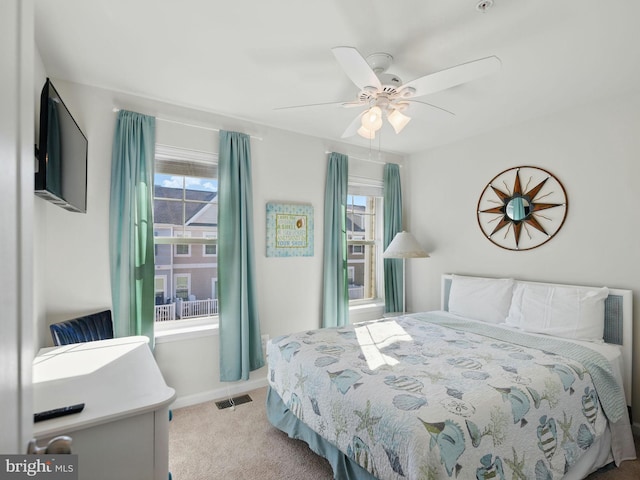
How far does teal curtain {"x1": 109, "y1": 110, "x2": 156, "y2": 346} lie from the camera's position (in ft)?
8.80

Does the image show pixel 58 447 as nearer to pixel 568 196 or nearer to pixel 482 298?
pixel 482 298

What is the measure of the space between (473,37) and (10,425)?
2476 mm

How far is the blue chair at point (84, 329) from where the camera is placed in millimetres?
2174

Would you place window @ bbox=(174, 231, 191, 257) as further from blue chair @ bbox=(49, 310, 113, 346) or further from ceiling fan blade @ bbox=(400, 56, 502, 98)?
ceiling fan blade @ bbox=(400, 56, 502, 98)

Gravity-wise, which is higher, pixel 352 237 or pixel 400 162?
pixel 400 162

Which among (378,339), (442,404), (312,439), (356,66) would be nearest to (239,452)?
(312,439)

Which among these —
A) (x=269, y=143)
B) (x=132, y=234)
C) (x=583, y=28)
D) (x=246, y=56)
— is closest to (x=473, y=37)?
(x=583, y=28)

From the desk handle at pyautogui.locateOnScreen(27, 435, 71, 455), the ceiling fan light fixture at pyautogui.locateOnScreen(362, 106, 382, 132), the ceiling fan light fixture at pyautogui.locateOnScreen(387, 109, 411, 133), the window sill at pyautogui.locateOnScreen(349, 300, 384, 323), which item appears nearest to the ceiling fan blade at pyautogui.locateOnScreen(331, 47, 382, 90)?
the ceiling fan light fixture at pyautogui.locateOnScreen(362, 106, 382, 132)

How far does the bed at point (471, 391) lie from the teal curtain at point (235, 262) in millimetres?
631

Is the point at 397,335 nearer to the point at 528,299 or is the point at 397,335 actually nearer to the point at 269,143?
the point at 528,299

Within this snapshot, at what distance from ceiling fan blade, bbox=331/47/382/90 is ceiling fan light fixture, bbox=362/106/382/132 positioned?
161 mm

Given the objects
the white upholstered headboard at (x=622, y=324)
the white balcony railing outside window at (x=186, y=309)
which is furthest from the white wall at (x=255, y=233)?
the white upholstered headboard at (x=622, y=324)

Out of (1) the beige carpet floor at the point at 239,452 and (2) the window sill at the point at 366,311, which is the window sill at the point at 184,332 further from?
(2) the window sill at the point at 366,311

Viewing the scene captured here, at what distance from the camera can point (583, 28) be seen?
6.20 feet
